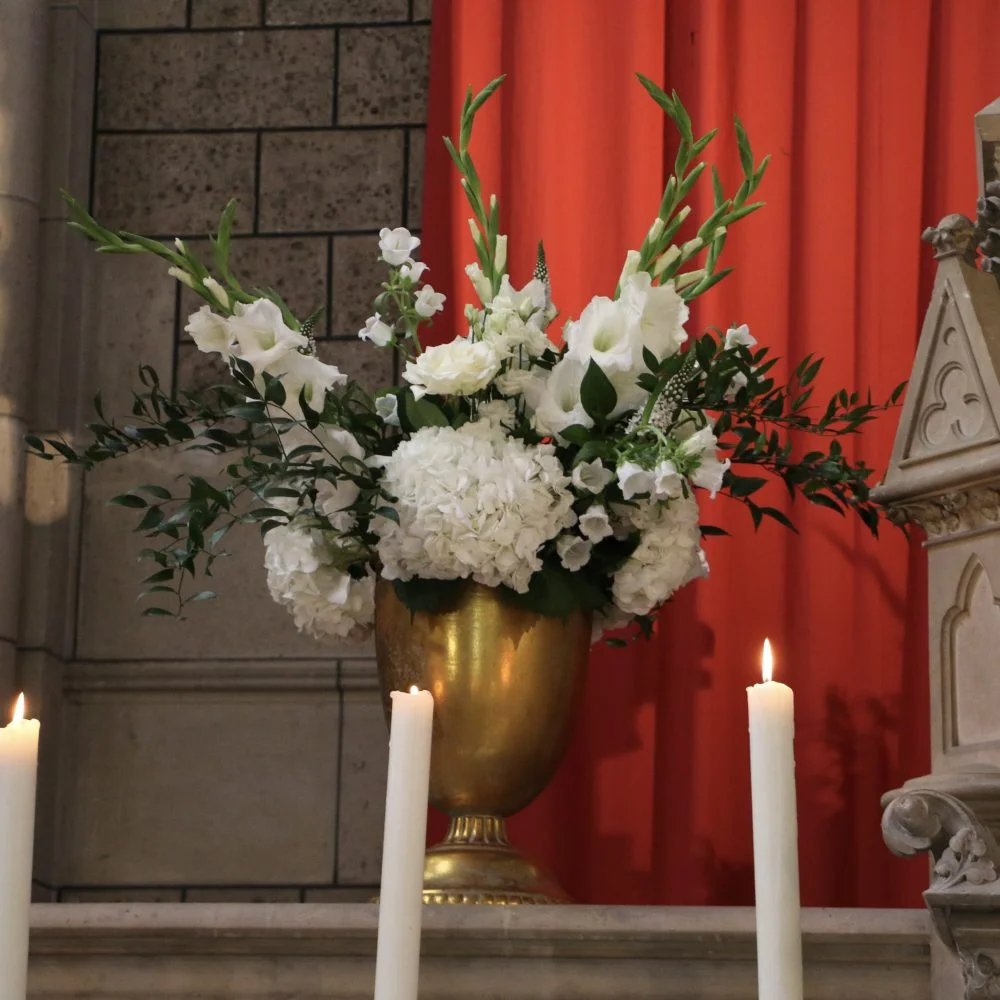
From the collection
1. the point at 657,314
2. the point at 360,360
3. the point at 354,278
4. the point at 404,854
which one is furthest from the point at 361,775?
the point at 404,854

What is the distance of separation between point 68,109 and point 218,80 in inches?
8.3

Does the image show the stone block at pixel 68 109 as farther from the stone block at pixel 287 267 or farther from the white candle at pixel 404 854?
the white candle at pixel 404 854

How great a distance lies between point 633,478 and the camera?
4.89ft

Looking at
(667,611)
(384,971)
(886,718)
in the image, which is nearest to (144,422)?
(667,611)

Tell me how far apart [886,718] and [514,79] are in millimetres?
951

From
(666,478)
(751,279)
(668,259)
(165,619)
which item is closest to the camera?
(666,478)

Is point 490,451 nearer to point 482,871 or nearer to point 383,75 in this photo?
Answer: point 482,871

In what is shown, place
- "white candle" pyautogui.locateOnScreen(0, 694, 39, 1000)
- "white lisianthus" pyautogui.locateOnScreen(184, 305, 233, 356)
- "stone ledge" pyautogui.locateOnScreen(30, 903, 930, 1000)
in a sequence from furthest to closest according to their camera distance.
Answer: "white lisianthus" pyautogui.locateOnScreen(184, 305, 233, 356), "stone ledge" pyautogui.locateOnScreen(30, 903, 930, 1000), "white candle" pyautogui.locateOnScreen(0, 694, 39, 1000)

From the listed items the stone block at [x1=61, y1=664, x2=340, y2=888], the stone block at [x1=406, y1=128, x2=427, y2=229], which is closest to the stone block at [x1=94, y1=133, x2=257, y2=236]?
the stone block at [x1=406, y1=128, x2=427, y2=229]

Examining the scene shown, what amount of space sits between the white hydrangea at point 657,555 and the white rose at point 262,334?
0.35 meters

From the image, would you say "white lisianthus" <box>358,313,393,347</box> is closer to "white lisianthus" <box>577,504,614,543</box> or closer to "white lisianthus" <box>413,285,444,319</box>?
"white lisianthus" <box>413,285,444,319</box>

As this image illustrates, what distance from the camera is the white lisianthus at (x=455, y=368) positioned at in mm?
1545

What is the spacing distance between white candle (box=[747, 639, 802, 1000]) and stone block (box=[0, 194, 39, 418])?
149 centimetres

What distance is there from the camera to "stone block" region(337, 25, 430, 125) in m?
2.40
